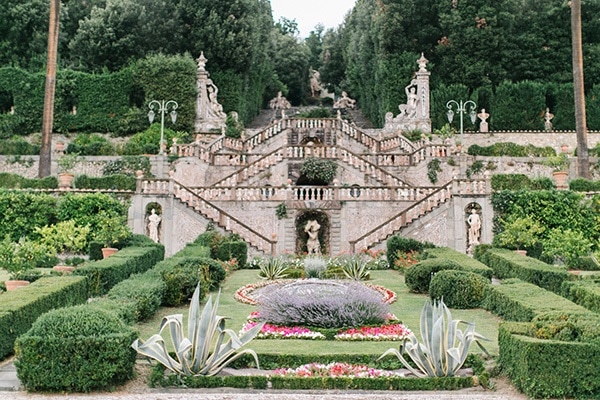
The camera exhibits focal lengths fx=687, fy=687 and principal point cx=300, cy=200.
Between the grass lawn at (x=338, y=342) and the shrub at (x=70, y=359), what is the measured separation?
2.65 m

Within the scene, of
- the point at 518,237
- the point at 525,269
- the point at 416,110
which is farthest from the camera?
the point at 416,110

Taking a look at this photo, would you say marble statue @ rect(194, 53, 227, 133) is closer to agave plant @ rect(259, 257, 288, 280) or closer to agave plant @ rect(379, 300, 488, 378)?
agave plant @ rect(259, 257, 288, 280)

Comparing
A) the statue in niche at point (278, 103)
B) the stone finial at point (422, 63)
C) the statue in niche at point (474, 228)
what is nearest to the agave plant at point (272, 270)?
the statue in niche at point (474, 228)

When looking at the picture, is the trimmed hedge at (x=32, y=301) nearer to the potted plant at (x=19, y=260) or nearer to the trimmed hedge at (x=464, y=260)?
the potted plant at (x=19, y=260)

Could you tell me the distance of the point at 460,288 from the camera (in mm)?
16625

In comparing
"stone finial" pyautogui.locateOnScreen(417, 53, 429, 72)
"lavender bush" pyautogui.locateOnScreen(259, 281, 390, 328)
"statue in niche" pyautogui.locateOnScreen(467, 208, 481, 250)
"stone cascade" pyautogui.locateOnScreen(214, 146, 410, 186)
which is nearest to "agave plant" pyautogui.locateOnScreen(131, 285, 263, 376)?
"lavender bush" pyautogui.locateOnScreen(259, 281, 390, 328)

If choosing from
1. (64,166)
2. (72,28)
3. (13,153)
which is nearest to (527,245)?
(64,166)

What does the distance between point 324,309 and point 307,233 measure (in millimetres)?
15070

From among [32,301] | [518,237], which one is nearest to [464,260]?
[518,237]

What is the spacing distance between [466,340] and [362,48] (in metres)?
46.7

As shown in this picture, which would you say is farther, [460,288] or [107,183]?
[107,183]

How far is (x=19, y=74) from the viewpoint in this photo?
4506 cm

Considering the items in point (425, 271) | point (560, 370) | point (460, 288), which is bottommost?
point (560, 370)

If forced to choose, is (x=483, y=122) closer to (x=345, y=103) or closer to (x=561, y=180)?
(x=561, y=180)
